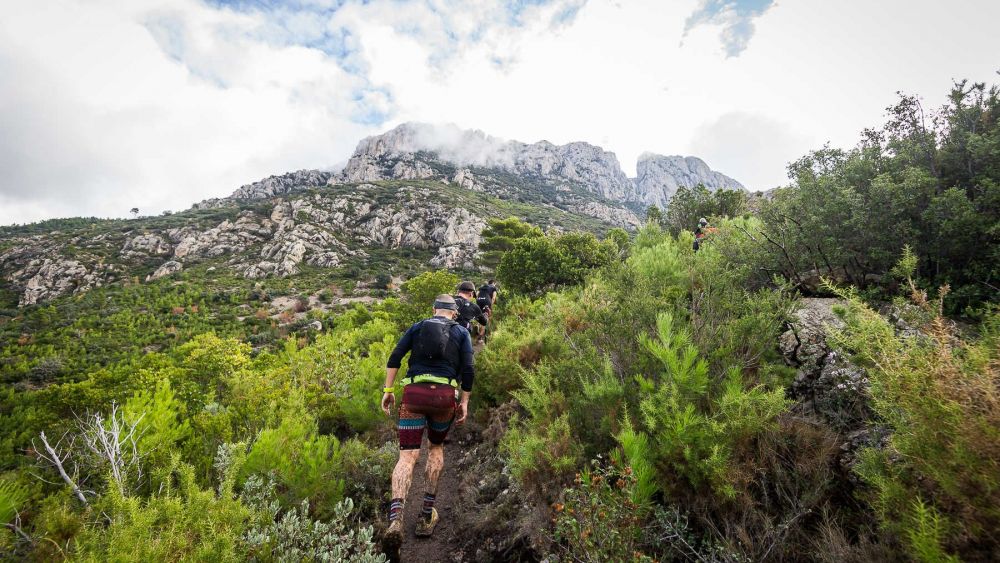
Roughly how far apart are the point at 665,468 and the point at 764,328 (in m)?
1.80

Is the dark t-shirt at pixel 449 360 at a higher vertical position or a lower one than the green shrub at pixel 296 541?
higher

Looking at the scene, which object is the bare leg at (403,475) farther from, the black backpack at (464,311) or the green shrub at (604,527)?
the black backpack at (464,311)

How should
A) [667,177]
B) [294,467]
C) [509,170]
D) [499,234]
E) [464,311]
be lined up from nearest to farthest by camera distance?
[294,467] → [464,311] → [499,234] → [509,170] → [667,177]

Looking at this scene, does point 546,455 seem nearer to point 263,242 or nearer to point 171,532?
point 171,532

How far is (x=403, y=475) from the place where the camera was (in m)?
3.61

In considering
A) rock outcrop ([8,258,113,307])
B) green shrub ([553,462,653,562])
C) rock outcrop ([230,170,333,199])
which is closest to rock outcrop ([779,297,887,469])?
green shrub ([553,462,653,562])

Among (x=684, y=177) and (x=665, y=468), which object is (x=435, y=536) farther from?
(x=684, y=177)

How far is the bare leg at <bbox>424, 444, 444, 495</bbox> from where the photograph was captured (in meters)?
3.83

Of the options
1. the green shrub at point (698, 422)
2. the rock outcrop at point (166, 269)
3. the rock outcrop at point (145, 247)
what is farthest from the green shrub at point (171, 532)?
the rock outcrop at point (145, 247)

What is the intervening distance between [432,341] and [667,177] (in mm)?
176689

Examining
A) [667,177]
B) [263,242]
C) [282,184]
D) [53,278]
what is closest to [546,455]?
[263,242]

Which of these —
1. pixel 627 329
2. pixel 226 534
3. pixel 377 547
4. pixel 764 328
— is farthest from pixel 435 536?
pixel 764 328

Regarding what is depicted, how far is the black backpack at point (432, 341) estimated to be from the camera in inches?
157

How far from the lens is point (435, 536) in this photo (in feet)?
12.0
